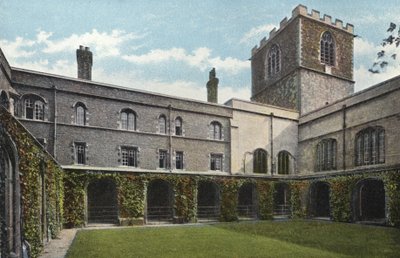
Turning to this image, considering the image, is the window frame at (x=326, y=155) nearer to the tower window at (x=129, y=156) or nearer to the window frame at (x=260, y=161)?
the window frame at (x=260, y=161)

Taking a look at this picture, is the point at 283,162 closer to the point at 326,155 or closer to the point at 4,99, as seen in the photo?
the point at 326,155

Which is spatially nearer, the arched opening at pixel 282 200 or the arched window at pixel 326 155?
the arched window at pixel 326 155

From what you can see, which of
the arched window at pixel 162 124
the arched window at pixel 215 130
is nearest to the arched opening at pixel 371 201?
the arched window at pixel 215 130

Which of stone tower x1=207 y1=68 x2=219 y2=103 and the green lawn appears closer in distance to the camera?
the green lawn

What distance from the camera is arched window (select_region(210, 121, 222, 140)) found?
26719 millimetres

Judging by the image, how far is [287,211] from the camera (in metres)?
27.8

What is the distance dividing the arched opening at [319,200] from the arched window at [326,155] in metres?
1.68

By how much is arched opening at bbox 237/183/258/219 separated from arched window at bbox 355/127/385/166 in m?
8.23

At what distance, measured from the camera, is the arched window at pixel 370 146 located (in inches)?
858

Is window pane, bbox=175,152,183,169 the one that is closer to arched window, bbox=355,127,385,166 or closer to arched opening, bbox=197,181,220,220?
arched opening, bbox=197,181,220,220

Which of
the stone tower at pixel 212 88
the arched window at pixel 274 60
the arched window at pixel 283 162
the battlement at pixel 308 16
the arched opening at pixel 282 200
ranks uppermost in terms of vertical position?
the battlement at pixel 308 16

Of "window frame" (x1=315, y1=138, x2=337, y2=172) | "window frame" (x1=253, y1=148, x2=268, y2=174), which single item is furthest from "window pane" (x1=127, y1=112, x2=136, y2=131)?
"window frame" (x1=315, y1=138, x2=337, y2=172)

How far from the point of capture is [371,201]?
24.3 meters

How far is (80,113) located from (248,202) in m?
16.0
